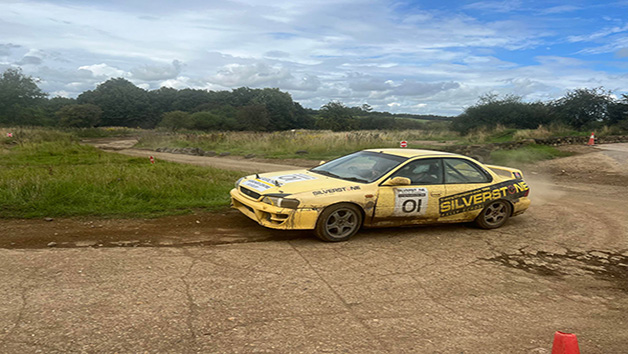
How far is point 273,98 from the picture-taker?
8931 cm

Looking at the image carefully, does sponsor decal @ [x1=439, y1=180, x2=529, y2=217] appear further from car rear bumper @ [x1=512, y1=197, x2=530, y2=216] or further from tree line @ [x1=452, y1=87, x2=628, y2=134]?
tree line @ [x1=452, y1=87, x2=628, y2=134]

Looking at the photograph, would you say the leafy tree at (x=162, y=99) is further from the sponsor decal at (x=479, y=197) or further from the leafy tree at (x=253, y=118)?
the sponsor decal at (x=479, y=197)

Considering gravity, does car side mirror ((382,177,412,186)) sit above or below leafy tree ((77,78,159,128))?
below

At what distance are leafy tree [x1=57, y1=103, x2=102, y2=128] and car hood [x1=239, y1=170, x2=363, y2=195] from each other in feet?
216

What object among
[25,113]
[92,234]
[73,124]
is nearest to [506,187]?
[92,234]

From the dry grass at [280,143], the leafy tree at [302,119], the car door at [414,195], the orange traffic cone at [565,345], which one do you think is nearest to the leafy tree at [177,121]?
the dry grass at [280,143]

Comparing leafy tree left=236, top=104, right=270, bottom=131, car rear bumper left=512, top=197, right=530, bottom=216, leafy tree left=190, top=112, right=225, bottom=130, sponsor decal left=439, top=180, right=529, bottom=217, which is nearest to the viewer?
sponsor decal left=439, top=180, right=529, bottom=217

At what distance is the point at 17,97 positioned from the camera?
5578 cm

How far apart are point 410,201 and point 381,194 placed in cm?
51

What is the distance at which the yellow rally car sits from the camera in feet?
19.5

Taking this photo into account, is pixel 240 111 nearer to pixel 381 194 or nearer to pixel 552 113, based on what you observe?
pixel 552 113

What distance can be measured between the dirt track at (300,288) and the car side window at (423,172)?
2.72 feet

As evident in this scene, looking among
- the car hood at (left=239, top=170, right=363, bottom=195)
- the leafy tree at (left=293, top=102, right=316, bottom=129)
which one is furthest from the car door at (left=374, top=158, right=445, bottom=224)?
the leafy tree at (left=293, top=102, right=316, bottom=129)

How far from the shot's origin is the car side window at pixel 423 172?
672cm
